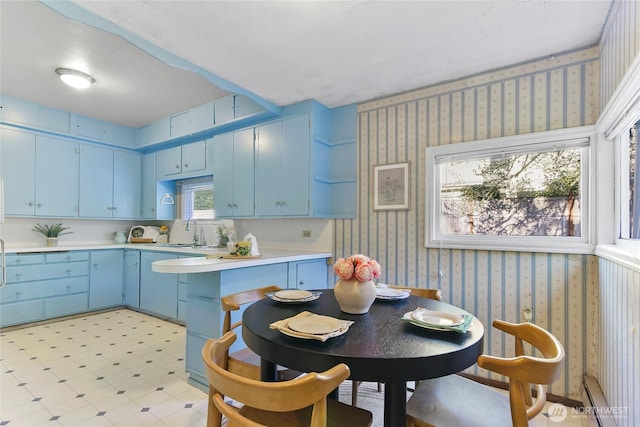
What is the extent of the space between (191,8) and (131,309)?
4.03 m

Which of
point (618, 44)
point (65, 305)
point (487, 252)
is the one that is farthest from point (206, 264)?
point (65, 305)

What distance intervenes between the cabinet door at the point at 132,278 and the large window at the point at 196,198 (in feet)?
2.91

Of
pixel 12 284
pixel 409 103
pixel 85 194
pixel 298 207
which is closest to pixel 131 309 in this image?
pixel 12 284

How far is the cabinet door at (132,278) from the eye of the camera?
4160 mm

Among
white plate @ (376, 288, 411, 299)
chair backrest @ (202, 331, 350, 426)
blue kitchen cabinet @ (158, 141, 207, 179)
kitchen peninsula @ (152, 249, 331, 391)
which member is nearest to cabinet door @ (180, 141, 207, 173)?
Answer: blue kitchen cabinet @ (158, 141, 207, 179)

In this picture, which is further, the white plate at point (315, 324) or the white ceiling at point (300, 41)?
the white ceiling at point (300, 41)

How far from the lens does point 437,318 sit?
1367 millimetres

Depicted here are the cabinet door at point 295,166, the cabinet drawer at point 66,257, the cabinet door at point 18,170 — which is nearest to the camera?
the cabinet door at point 295,166

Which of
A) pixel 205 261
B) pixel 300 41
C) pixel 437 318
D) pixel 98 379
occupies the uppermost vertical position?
pixel 300 41

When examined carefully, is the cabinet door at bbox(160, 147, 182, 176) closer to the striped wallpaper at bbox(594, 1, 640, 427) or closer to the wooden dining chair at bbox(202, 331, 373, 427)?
the wooden dining chair at bbox(202, 331, 373, 427)

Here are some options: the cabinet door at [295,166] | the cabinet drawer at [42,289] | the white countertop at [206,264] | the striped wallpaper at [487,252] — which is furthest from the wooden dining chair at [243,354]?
the cabinet drawer at [42,289]

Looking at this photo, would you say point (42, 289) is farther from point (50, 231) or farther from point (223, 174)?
point (223, 174)

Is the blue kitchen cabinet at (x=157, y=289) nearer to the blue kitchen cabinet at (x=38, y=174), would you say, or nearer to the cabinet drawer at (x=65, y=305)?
the cabinet drawer at (x=65, y=305)

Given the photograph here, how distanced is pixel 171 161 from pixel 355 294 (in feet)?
12.9
